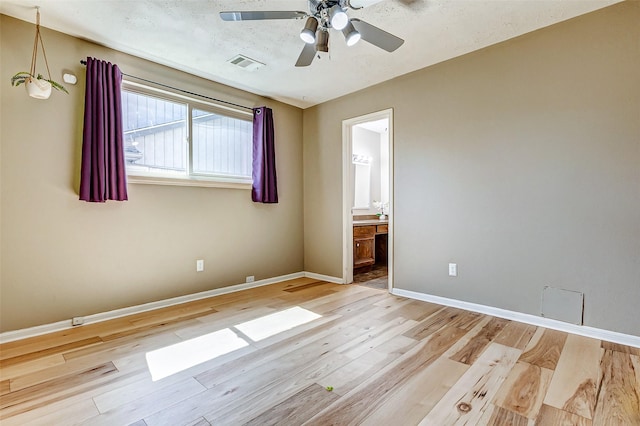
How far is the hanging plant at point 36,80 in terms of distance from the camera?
226cm

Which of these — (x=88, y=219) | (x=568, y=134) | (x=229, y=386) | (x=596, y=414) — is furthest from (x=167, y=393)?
(x=568, y=134)

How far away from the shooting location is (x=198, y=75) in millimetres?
3443

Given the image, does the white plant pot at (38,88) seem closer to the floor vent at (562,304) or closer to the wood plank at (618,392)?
the wood plank at (618,392)

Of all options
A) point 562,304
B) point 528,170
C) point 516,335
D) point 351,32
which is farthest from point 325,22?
point 562,304

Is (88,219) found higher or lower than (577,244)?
higher

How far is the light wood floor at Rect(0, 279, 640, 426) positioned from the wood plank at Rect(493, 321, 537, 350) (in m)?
0.02

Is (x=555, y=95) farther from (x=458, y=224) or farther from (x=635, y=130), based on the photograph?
(x=458, y=224)

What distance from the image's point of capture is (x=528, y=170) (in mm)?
2670

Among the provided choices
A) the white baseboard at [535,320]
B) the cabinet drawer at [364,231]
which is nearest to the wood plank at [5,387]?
the white baseboard at [535,320]

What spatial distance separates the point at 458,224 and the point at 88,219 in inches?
136

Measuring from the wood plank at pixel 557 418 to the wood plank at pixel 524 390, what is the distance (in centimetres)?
3

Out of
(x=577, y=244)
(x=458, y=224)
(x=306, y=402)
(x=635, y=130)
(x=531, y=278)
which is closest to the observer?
(x=306, y=402)

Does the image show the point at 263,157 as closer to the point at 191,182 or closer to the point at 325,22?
the point at 191,182

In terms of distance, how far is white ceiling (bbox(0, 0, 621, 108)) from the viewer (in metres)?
2.27
